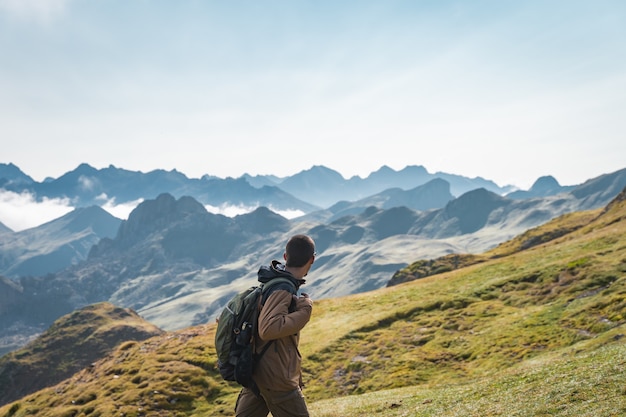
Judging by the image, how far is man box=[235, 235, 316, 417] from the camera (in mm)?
10180

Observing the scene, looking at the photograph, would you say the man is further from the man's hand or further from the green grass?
the green grass

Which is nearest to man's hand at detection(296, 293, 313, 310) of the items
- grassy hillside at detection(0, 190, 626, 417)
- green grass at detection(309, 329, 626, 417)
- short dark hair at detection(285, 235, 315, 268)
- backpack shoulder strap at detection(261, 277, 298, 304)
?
backpack shoulder strap at detection(261, 277, 298, 304)

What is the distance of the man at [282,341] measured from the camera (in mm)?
10180

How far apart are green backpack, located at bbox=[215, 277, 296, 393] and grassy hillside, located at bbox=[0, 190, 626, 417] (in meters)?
11.0

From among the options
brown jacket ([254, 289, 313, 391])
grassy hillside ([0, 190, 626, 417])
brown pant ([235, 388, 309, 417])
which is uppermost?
brown jacket ([254, 289, 313, 391])

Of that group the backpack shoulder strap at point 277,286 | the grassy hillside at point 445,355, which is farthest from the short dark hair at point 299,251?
the grassy hillside at point 445,355

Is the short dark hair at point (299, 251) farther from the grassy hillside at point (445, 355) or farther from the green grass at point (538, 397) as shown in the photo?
the grassy hillside at point (445, 355)

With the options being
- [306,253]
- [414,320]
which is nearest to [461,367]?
[414,320]

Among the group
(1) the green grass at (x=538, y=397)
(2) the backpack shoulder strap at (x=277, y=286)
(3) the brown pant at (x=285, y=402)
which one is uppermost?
(2) the backpack shoulder strap at (x=277, y=286)

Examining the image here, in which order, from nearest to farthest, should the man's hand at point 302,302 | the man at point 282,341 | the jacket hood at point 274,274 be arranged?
the man at point 282,341, the man's hand at point 302,302, the jacket hood at point 274,274

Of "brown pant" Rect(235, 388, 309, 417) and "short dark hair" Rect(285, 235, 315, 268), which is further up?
"short dark hair" Rect(285, 235, 315, 268)

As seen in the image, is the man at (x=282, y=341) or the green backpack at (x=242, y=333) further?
the green backpack at (x=242, y=333)

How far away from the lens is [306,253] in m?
11.0

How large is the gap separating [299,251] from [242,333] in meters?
2.36
